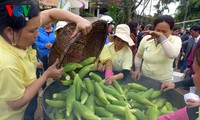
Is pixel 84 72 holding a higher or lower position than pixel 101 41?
lower

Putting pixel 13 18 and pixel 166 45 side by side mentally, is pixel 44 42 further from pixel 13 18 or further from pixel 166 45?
pixel 13 18

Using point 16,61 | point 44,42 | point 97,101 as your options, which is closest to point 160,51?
point 97,101

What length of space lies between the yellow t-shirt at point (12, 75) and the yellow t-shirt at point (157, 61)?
1.71m

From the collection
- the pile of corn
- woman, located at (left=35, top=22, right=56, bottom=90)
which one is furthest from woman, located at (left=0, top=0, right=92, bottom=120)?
woman, located at (left=35, top=22, right=56, bottom=90)

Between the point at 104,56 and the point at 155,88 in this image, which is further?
the point at 104,56

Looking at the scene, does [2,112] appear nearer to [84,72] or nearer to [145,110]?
Result: [84,72]

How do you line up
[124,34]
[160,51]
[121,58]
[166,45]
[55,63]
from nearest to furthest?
[55,63], [166,45], [160,51], [121,58], [124,34]

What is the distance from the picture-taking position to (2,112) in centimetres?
163

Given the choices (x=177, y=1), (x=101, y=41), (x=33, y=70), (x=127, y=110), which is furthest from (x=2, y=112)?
(x=177, y=1)

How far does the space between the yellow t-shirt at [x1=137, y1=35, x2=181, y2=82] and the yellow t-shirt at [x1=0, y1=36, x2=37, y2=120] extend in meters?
1.71

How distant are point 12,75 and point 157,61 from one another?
1941 mm

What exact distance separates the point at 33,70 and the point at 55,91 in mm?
636

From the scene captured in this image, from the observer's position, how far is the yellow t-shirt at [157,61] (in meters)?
2.82

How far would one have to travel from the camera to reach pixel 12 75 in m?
1.46
